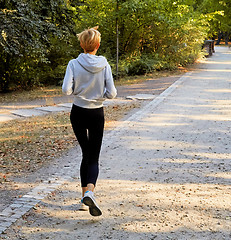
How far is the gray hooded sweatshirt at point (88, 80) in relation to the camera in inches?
150

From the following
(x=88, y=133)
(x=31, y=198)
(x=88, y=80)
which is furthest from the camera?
(x=31, y=198)

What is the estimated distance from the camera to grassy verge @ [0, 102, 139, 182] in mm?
5973

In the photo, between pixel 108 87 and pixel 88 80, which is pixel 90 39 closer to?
pixel 88 80

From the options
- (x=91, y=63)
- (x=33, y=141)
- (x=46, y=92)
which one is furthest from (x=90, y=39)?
(x=46, y=92)

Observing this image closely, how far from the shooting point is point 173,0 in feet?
63.7

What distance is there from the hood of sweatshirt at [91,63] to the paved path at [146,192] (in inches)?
59.0

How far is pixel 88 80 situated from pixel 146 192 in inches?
62.9

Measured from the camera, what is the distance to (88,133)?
13.0ft

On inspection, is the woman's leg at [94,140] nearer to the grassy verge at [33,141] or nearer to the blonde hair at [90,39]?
the blonde hair at [90,39]

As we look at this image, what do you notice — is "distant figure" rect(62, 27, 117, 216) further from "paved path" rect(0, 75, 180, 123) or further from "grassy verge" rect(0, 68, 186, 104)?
"grassy verge" rect(0, 68, 186, 104)

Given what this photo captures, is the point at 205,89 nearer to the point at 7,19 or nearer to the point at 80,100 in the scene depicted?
the point at 7,19

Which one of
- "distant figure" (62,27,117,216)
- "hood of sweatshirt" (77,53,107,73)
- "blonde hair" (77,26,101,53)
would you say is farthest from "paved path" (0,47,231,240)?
"blonde hair" (77,26,101,53)

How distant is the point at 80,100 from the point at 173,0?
55.7 feet

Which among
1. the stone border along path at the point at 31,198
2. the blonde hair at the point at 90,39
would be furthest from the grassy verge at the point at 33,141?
the blonde hair at the point at 90,39
